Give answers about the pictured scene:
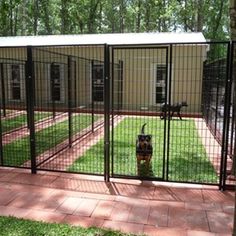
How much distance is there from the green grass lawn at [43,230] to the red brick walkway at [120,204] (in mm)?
152

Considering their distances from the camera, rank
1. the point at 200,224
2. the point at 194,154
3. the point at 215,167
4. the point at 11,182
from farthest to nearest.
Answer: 1. the point at 194,154
2. the point at 215,167
3. the point at 11,182
4. the point at 200,224

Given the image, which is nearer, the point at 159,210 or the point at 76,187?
the point at 159,210

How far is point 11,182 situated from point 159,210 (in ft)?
7.34

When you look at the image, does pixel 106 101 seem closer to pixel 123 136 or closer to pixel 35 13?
pixel 123 136

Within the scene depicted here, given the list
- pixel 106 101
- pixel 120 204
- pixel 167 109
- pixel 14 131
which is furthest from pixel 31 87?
pixel 14 131

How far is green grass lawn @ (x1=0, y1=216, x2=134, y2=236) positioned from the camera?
3227 mm

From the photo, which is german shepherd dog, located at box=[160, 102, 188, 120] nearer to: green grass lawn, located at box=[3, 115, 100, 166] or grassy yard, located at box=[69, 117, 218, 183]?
grassy yard, located at box=[69, 117, 218, 183]

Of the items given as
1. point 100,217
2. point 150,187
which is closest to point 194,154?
point 150,187

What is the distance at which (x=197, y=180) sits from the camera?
15.8 feet

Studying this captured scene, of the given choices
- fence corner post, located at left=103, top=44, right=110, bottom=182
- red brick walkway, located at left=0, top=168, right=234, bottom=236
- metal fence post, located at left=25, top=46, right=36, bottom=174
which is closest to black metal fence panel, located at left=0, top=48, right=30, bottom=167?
metal fence post, located at left=25, top=46, right=36, bottom=174

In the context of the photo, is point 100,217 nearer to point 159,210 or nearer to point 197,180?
point 159,210

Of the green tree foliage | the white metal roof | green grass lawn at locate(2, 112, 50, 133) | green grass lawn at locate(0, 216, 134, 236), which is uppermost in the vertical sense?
the green tree foliage

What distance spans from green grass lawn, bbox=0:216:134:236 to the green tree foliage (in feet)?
81.3

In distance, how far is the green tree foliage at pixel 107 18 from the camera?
27578mm
